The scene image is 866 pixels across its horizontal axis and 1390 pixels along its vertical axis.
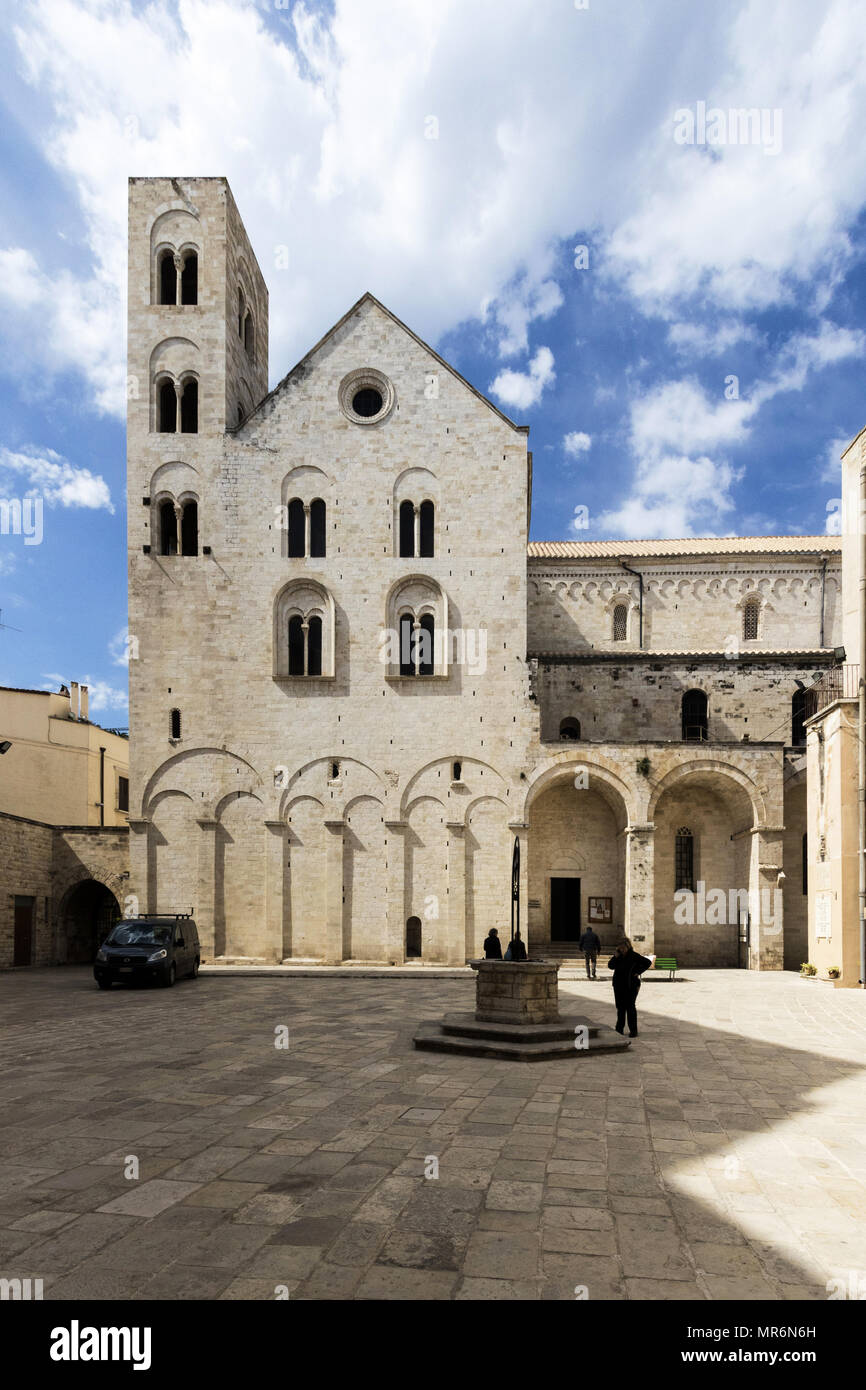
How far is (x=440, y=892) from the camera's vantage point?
27266 millimetres

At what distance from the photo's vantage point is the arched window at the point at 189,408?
29.5 meters

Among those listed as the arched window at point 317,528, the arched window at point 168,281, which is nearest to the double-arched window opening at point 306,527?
the arched window at point 317,528

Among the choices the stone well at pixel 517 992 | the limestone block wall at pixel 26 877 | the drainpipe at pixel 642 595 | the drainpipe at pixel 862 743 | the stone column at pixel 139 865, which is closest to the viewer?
the stone well at pixel 517 992

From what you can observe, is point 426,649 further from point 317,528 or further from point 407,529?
point 317,528

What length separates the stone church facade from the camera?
89.7ft

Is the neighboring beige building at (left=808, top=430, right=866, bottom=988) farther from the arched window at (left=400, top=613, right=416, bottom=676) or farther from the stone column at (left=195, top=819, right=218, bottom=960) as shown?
the stone column at (left=195, top=819, right=218, bottom=960)

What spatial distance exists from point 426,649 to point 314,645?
11.9 feet

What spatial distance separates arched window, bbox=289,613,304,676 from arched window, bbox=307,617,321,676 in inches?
11.3

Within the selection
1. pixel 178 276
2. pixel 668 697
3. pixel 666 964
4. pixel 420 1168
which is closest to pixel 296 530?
pixel 178 276

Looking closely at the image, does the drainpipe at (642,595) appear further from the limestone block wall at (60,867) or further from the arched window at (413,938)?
the limestone block wall at (60,867)

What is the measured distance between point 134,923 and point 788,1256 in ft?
60.4

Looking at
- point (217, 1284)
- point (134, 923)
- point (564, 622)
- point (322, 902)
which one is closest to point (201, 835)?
point (322, 902)

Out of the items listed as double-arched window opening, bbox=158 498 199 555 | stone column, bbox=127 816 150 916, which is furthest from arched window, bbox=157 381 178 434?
stone column, bbox=127 816 150 916

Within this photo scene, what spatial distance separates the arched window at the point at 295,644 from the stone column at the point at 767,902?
15.3 metres
